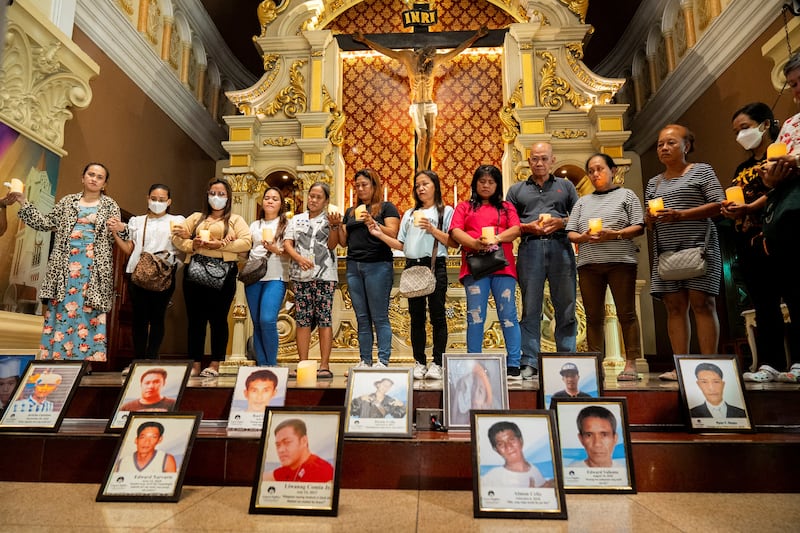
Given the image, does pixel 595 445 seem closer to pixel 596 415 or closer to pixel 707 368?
pixel 596 415

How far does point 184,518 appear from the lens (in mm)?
1558

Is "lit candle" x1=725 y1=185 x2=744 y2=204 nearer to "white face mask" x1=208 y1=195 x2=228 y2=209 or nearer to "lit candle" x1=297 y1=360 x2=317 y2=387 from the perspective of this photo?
"lit candle" x1=297 y1=360 x2=317 y2=387

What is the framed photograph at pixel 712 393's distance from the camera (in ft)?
7.07

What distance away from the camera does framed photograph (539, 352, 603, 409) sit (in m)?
2.26

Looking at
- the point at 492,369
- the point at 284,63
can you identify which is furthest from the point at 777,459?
the point at 284,63

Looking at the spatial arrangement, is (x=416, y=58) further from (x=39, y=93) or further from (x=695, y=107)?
(x=39, y=93)

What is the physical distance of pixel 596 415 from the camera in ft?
6.18

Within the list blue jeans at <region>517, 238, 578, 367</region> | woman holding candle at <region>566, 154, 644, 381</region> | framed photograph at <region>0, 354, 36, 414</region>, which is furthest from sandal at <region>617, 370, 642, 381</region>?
framed photograph at <region>0, 354, 36, 414</region>

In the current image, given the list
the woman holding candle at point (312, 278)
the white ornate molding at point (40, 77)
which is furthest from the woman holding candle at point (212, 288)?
the white ornate molding at point (40, 77)

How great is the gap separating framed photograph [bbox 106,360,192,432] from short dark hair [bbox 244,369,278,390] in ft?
0.84

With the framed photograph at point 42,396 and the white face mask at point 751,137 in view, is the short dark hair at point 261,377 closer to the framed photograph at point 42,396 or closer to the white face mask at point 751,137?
the framed photograph at point 42,396

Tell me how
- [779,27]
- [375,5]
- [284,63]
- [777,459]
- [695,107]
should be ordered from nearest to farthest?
1. [777,459]
2. [779,27]
3. [695,107]
4. [284,63]
5. [375,5]

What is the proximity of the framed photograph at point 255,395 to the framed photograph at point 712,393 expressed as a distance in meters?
1.69

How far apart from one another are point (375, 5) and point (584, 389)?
6009 millimetres
